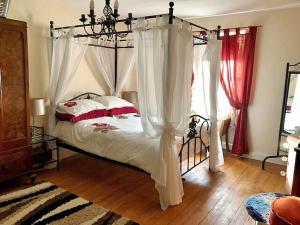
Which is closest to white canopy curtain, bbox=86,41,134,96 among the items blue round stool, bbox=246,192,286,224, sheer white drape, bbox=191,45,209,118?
Result: sheer white drape, bbox=191,45,209,118

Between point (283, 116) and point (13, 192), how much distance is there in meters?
4.08

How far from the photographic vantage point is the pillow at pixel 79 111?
3.78m

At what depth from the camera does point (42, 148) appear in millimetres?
3807

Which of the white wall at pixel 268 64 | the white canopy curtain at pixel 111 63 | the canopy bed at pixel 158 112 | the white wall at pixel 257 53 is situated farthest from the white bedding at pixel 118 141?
the white wall at pixel 268 64

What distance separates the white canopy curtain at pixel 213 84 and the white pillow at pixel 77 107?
185 centimetres

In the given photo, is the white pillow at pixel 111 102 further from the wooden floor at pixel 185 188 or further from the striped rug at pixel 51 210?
the striped rug at pixel 51 210

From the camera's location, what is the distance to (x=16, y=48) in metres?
3.09

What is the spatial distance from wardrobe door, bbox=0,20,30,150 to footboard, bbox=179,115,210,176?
2.14m

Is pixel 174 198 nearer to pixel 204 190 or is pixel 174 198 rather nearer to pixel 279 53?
pixel 204 190

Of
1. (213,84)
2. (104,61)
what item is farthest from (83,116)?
(213,84)

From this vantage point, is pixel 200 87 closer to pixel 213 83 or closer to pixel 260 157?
pixel 213 83

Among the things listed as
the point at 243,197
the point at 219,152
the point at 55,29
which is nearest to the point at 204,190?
the point at 243,197

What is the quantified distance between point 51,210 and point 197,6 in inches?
140

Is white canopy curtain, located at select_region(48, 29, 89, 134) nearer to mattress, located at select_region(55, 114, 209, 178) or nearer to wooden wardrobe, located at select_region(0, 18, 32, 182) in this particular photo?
mattress, located at select_region(55, 114, 209, 178)
